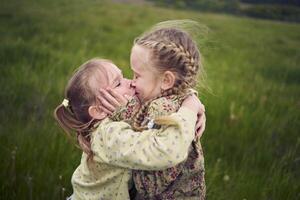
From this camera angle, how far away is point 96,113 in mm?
2240

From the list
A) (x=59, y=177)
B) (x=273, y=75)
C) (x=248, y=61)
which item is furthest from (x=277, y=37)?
(x=59, y=177)

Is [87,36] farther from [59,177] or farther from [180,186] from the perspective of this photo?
[180,186]

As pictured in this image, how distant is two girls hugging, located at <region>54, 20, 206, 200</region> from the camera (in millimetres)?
1994

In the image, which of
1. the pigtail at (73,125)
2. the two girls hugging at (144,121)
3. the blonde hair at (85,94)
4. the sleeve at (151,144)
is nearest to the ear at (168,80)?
the two girls hugging at (144,121)

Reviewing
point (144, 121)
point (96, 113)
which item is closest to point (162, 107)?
point (144, 121)

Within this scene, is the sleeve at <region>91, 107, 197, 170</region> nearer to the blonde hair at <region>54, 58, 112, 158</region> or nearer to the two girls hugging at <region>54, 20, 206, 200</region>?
the two girls hugging at <region>54, 20, 206, 200</region>

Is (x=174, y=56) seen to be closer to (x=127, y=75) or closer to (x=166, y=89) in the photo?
(x=166, y=89)

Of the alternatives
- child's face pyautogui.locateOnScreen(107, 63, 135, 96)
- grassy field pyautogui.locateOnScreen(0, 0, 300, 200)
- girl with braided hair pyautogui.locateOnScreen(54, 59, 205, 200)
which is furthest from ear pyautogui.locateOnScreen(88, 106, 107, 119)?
grassy field pyautogui.locateOnScreen(0, 0, 300, 200)

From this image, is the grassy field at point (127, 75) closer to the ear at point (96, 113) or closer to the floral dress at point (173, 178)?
the floral dress at point (173, 178)

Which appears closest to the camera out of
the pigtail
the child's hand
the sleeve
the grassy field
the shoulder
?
the sleeve

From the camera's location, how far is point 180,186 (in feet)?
7.05

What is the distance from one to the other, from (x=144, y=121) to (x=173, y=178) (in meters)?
0.26

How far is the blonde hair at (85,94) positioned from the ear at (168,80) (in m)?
0.26

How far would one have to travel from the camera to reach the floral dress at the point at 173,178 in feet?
6.91
